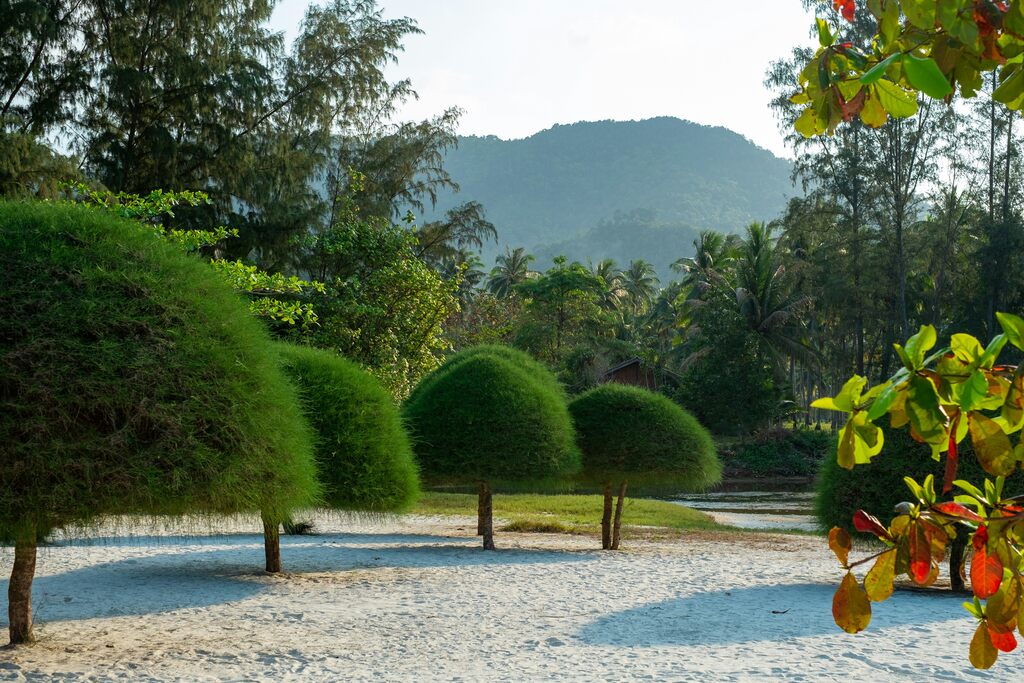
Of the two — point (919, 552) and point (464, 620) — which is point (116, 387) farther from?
point (919, 552)

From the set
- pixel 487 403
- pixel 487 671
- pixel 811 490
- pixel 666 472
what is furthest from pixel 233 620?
pixel 811 490

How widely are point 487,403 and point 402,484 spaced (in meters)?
2.34

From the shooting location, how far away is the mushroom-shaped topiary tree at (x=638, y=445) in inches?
593

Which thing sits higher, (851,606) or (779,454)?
(851,606)

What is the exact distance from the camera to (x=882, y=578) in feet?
5.40

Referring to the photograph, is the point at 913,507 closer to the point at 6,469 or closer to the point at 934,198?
the point at 6,469

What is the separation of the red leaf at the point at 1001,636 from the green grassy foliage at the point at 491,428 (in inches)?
487

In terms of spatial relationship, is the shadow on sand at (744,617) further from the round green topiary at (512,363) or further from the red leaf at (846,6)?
the red leaf at (846,6)

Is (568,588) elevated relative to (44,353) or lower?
lower

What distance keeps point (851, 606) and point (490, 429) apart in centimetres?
1259

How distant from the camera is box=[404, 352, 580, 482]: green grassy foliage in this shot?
14.0 m

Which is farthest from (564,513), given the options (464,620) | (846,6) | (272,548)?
(846,6)

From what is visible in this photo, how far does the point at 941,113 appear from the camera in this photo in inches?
1441

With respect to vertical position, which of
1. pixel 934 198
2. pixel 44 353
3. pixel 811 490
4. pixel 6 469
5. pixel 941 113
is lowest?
pixel 811 490
